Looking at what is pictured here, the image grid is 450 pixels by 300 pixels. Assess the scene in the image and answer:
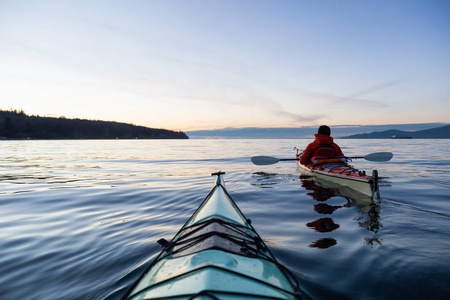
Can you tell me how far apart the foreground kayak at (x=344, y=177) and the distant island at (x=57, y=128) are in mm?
149802

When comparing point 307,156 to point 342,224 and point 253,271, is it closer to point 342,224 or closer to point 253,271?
point 342,224

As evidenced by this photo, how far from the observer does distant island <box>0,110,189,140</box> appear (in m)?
116

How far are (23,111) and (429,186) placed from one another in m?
192

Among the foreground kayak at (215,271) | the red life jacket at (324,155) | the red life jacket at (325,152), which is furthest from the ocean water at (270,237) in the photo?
the red life jacket at (325,152)

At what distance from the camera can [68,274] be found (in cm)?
317

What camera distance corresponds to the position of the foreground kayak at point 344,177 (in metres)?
5.92

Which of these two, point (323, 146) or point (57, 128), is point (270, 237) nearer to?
point (323, 146)

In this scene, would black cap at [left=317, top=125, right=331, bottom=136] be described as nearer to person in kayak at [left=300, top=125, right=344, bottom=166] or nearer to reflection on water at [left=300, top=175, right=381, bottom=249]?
person in kayak at [left=300, top=125, right=344, bottom=166]

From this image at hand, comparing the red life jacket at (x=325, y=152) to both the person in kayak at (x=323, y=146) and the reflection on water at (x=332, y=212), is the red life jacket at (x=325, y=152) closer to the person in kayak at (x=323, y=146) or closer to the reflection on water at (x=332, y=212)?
the person in kayak at (x=323, y=146)

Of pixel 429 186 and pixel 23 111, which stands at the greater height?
pixel 23 111

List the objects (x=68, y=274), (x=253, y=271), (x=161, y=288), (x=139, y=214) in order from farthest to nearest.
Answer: (x=139, y=214) → (x=68, y=274) → (x=253, y=271) → (x=161, y=288)

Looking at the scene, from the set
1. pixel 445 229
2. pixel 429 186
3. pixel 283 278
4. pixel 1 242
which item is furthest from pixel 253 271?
pixel 429 186

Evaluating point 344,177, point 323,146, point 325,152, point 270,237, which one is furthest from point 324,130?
point 270,237

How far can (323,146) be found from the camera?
8891 millimetres
